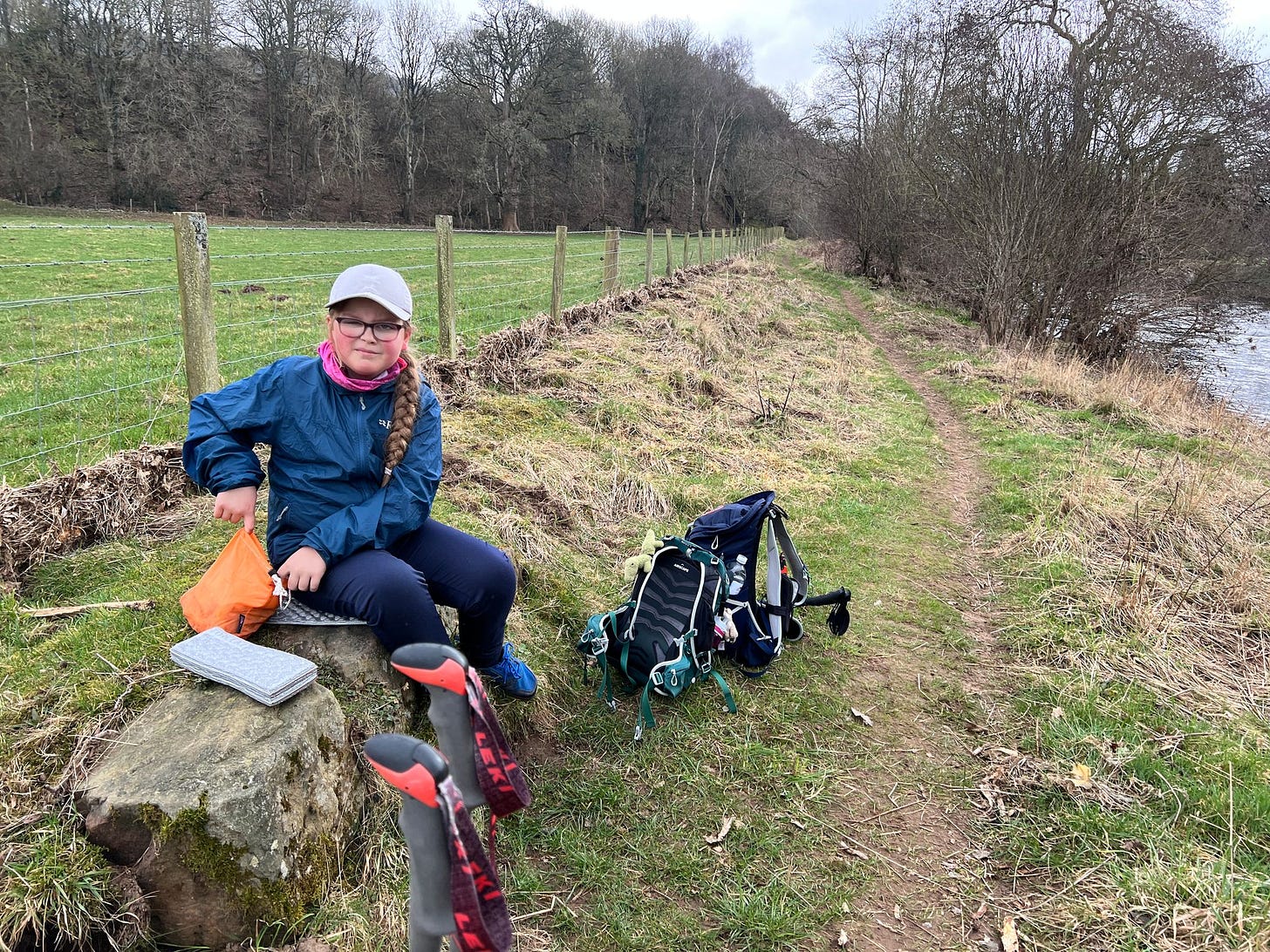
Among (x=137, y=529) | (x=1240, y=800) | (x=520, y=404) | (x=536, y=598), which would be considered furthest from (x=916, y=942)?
(x=520, y=404)

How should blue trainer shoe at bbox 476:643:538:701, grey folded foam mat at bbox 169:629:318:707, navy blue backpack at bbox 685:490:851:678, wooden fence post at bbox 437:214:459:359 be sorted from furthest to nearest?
wooden fence post at bbox 437:214:459:359 → navy blue backpack at bbox 685:490:851:678 → blue trainer shoe at bbox 476:643:538:701 → grey folded foam mat at bbox 169:629:318:707

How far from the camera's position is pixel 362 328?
2520 mm

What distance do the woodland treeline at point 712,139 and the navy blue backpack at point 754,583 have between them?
12222 millimetres

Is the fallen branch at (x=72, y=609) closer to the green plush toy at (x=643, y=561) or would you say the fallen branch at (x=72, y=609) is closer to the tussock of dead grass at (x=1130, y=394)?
the green plush toy at (x=643, y=561)

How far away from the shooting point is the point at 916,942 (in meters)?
2.44

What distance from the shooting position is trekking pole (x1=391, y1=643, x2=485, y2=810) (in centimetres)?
124

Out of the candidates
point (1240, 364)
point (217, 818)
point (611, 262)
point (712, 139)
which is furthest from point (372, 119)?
point (217, 818)

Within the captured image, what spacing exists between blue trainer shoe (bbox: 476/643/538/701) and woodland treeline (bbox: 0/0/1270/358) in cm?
1389

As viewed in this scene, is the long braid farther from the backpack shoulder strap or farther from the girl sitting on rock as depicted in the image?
the backpack shoulder strap

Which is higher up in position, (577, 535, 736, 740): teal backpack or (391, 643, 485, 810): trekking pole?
(391, 643, 485, 810): trekking pole

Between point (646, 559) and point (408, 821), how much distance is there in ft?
8.69

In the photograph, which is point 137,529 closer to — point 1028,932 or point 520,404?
point 520,404

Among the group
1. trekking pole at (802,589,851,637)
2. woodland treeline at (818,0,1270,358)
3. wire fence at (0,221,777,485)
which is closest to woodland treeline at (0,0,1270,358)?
woodland treeline at (818,0,1270,358)

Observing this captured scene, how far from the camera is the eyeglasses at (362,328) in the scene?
2.51 m
